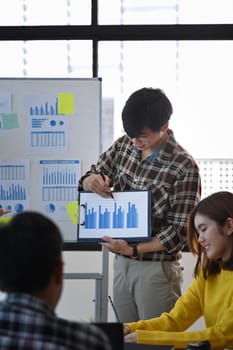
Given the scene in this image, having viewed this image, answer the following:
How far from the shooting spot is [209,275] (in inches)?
101

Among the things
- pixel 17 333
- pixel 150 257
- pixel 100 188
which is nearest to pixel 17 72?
pixel 100 188

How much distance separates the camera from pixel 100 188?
315 cm

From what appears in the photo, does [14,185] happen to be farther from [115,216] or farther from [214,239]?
[214,239]

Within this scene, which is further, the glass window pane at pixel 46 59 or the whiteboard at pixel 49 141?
the glass window pane at pixel 46 59

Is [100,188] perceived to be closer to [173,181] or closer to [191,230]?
[173,181]

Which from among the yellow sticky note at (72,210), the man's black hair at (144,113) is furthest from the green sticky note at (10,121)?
the man's black hair at (144,113)

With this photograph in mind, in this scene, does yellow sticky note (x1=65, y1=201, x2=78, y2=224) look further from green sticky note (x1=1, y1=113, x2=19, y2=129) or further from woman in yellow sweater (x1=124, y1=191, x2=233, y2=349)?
woman in yellow sweater (x1=124, y1=191, x2=233, y2=349)

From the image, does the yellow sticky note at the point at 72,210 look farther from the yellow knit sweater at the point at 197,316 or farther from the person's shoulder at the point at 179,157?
the yellow knit sweater at the point at 197,316

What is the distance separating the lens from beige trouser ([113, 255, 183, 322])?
305cm

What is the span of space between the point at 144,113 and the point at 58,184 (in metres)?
0.87

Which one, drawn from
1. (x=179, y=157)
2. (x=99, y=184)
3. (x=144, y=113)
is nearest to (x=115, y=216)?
(x=99, y=184)

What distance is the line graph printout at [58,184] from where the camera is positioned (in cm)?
365
